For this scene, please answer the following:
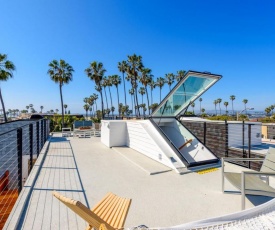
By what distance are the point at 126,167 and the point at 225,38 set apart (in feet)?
53.4

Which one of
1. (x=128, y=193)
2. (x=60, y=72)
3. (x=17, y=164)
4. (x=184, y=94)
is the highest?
(x=60, y=72)

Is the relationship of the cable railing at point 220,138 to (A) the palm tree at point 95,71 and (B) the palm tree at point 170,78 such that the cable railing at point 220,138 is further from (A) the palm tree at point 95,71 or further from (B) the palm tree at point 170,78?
(B) the palm tree at point 170,78

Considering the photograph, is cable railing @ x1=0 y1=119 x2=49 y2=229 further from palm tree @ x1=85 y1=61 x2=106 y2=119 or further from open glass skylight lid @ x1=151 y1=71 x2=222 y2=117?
palm tree @ x1=85 y1=61 x2=106 y2=119

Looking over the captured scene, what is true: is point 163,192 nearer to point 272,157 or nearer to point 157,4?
point 272,157

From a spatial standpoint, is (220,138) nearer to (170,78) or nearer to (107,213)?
(107,213)

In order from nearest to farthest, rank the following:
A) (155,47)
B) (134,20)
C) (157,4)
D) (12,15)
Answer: (12,15)
(157,4)
(134,20)
(155,47)

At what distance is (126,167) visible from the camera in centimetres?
585

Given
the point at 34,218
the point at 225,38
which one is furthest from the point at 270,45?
the point at 34,218

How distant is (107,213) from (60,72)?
22247 mm

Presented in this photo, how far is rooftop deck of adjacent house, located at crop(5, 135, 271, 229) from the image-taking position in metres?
2.84

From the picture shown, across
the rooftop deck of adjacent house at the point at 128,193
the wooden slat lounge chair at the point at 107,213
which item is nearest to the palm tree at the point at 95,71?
the rooftop deck of adjacent house at the point at 128,193

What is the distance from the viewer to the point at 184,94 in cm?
630

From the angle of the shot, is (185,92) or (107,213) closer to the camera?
(107,213)

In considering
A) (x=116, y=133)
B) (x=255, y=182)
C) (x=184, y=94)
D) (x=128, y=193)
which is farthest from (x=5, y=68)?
(x=255, y=182)
